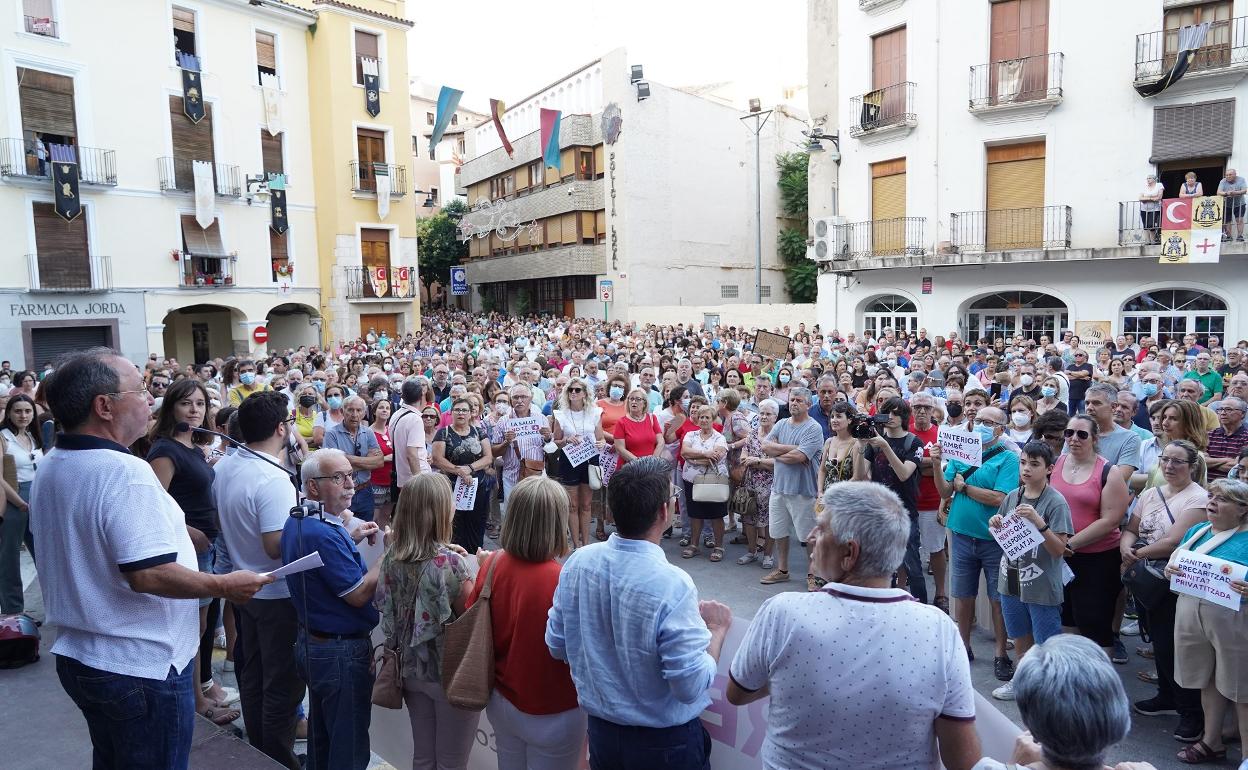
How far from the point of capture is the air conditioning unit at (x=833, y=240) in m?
23.6

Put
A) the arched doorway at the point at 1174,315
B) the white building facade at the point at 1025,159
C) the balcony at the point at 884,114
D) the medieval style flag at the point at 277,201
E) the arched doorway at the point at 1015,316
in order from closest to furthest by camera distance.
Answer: the white building facade at the point at 1025,159, the arched doorway at the point at 1174,315, the arched doorway at the point at 1015,316, the balcony at the point at 884,114, the medieval style flag at the point at 277,201

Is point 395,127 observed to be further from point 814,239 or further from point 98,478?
point 98,478

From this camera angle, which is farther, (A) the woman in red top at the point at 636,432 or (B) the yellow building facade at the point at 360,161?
(B) the yellow building facade at the point at 360,161

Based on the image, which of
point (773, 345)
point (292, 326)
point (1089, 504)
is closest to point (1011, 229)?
point (773, 345)

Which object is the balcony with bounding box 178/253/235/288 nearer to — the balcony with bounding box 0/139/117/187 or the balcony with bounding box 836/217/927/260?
the balcony with bounding box 0/139/117/187

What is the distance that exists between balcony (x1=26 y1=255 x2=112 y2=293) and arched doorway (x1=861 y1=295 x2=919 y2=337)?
73.3ft

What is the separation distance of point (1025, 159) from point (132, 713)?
22769 millimetres

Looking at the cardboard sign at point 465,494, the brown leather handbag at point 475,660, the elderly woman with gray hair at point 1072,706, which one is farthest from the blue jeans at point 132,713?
the cardboard sign at point 465,494

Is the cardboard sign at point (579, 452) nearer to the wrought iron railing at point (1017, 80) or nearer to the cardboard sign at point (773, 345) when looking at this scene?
the cardboard sign at point (773, 345)

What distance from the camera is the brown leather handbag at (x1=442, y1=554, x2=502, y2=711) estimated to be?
3004 mm

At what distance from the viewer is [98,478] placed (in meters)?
2.49


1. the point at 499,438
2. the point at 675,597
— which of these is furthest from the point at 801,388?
the point at 675,597

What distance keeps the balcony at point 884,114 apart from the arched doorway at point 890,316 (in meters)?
4.72

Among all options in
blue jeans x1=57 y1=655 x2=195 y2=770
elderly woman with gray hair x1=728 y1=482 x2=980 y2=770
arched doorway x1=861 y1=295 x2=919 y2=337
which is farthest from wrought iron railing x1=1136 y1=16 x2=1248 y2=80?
blue jeans x1=57 y1=655 x2=195 y2=770
